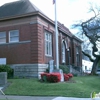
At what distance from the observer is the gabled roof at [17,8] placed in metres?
25.1

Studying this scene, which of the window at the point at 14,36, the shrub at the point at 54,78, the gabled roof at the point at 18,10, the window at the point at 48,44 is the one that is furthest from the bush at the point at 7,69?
the shrub at the point at 54,78

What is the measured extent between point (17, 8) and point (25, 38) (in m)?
4.53

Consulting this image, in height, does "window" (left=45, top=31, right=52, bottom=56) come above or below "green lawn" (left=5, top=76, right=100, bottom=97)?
above

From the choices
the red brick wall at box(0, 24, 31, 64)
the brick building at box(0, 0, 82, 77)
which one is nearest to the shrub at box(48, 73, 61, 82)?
the brick building at box(0, 0, 82, 77)

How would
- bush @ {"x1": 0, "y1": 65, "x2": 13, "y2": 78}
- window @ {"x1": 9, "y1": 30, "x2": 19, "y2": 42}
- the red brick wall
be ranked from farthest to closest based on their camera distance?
1. window @ {"x1": 9, "y1": 30, "x2": 19, "y2": 42}
2. the red brick wall
3. bush @ {"x1": 0, "y1": 65, "x2": 13, "y2": 78}

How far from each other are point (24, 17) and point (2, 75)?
866cm

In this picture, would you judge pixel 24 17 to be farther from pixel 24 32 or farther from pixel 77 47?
pixel 77 47

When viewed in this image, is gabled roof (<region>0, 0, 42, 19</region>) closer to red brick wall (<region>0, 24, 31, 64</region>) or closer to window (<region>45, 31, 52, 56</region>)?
red brick wall (<region>0, 24, 31, 64</region>)

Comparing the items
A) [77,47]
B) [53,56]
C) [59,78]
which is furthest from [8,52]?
[77,47]

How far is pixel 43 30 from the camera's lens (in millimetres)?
25281

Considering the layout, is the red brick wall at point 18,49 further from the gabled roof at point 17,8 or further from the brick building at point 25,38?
the gabled roof at point 17,8

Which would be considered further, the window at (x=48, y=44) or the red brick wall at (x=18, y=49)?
the window at (x=48, y=44)

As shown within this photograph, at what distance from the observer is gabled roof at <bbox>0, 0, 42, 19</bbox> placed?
25.1 m

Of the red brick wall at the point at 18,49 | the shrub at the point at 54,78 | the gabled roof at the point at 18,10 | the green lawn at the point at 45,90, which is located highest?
the gabled roof at the point at 18,10
